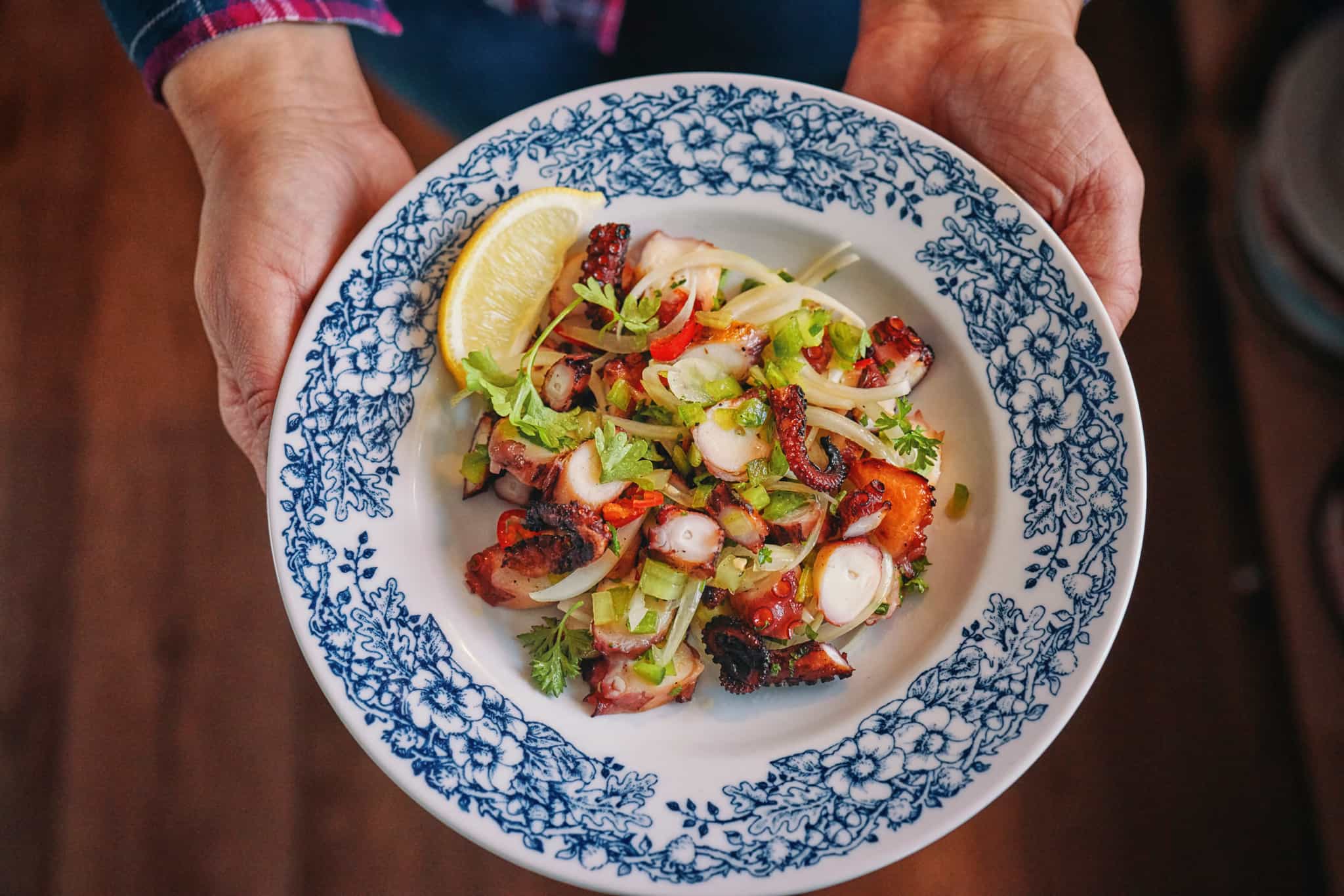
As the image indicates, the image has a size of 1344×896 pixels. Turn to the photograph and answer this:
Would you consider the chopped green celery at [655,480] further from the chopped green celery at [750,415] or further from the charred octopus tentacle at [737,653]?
the charred octopus tentacle at [737,653]

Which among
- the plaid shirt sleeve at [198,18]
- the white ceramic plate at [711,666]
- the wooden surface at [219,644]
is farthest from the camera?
the wooden surface at [219,644]

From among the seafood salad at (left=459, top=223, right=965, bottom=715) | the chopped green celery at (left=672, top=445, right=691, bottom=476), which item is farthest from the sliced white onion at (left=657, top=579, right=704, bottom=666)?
the chopped green celery at (left=672, top=445, right=691, bottom=476)

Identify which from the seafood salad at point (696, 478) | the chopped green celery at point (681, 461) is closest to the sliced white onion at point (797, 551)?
the seafood salad at point (696, 478)

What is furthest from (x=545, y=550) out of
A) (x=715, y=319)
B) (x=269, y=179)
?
Answer: (x=269, y=179)

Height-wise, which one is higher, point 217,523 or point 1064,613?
A: point 1064,613

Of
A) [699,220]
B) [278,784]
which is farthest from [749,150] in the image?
[278,784]

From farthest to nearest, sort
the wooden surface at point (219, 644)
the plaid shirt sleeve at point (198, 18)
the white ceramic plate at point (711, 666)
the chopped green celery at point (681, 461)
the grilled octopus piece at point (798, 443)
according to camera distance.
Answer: the wooden surface at point (219, 644) < the plaid shirt sleeve at point (198, 18) < the chopped green celery at point (681, 461) < the grilled octopus piece at point (798, 443) < the white ceramic plate at point (711, 666)

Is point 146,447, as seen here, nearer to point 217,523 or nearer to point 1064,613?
point 217,523
